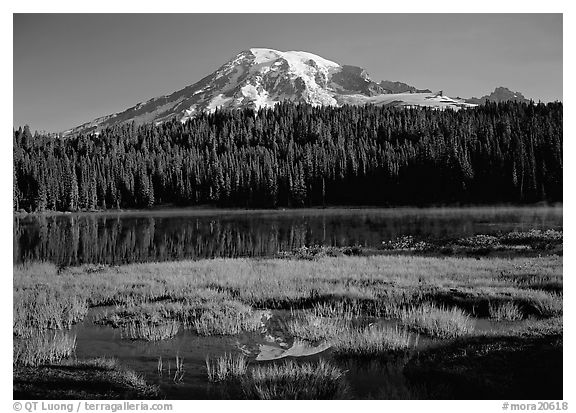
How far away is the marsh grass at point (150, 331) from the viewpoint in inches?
349

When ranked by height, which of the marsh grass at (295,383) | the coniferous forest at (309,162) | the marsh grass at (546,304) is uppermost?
the coniferous forest at (309,162)

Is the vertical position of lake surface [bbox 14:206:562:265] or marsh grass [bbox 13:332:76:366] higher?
lake surface [bbox 14:206:562:265]

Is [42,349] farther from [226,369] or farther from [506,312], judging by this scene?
[506,312]

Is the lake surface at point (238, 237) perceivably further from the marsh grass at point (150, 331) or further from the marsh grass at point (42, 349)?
the marsh grass at point (150, 331)

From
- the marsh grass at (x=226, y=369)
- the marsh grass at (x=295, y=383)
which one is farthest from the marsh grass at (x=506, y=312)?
the marsh grass at (x=226, y=369)

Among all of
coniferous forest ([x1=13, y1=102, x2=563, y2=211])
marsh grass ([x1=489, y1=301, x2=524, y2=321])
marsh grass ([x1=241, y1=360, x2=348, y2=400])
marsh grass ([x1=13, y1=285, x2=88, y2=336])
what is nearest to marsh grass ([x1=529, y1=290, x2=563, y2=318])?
marsh grass ([x1=489, y1=301, x2=524, y2=321])

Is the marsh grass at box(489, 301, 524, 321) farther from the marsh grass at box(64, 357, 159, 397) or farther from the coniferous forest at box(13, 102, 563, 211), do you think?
the marsh grass at box(64, 357, 159, 397)

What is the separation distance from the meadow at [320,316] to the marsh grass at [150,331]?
3 centimetres

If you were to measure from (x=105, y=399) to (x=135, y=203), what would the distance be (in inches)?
3003

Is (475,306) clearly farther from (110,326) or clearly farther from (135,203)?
(135,203)

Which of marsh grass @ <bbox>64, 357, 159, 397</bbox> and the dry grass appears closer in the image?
marsh grass @ <bbox>64, 357, 159, 397</bbox>

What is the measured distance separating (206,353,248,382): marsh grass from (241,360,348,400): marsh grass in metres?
0.16

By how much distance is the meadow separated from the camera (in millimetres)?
7070
